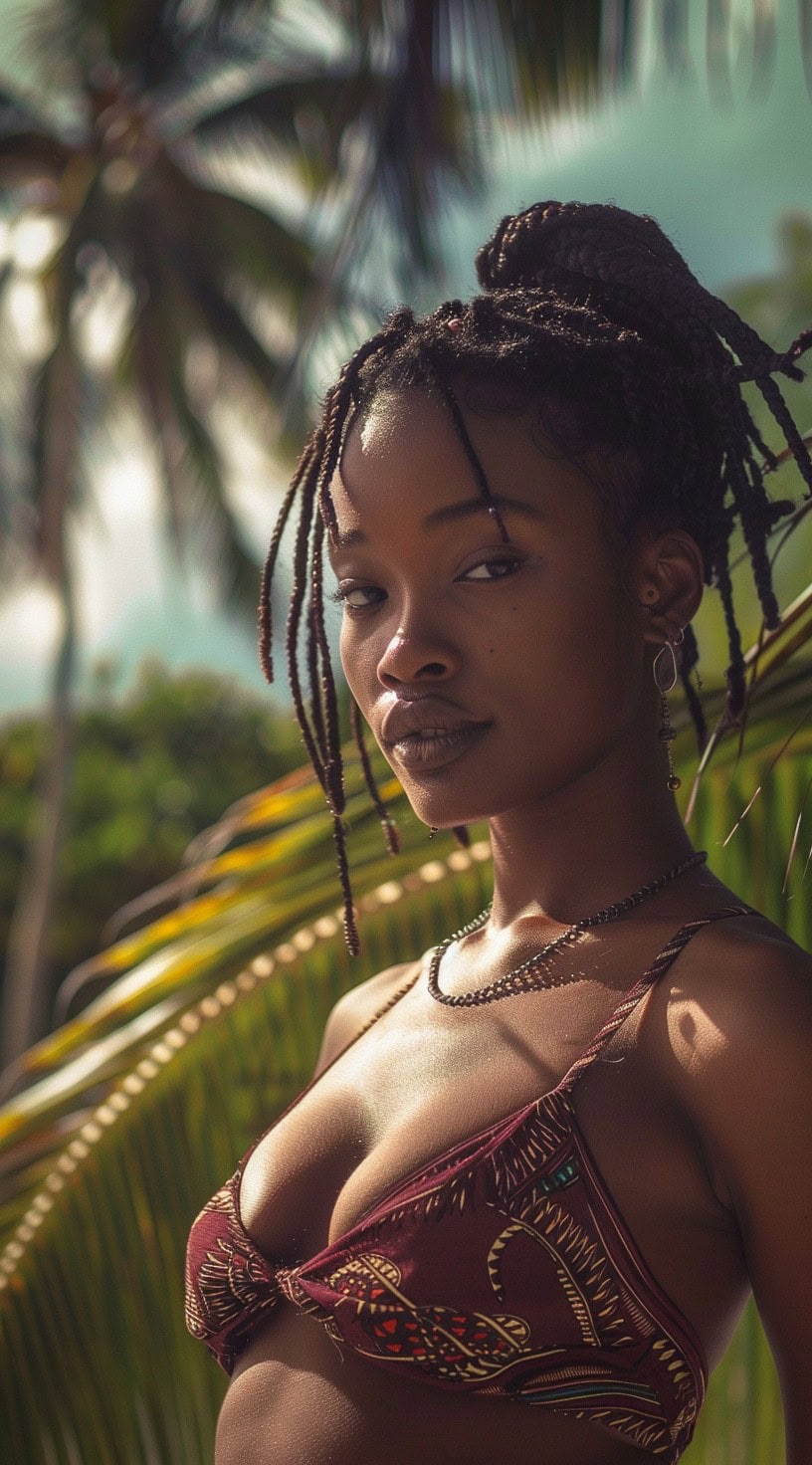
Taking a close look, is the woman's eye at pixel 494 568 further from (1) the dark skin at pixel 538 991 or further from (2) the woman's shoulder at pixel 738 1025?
(2) the woman's shoulder at pixel 738 1025

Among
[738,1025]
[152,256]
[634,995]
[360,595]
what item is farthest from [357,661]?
[152,256]

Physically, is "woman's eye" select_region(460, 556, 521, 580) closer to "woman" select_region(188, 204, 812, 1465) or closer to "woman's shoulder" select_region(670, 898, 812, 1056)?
"woman" select_region(188, 204, 812, 1465)

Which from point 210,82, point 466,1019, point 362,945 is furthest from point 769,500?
point 210,82

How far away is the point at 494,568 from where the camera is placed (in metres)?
1.52

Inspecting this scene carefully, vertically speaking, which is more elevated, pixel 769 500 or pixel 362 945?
pixel 769 500

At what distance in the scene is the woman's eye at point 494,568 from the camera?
152cm

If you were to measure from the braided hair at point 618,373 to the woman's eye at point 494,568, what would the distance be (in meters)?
0.04

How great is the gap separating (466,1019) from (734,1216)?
1.24ft

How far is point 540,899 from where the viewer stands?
1.69 meters

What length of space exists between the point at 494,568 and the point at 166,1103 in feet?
4.47

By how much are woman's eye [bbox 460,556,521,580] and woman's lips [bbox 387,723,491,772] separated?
15 centimetres

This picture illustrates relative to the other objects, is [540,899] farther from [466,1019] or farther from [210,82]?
[210,82]

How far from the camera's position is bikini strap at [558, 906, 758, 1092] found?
1.43 meters

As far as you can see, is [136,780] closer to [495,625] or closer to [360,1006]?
[360,1006]
